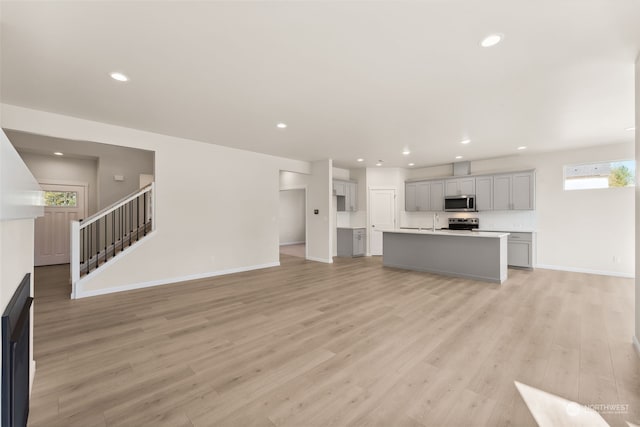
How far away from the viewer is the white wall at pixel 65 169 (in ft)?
21.3

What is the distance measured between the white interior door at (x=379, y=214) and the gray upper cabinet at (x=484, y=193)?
2.33 metres

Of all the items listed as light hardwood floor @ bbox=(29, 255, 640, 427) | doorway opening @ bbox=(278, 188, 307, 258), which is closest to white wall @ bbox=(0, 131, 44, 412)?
light hardwood floor @ bbox=(29, 255, 640, 427)

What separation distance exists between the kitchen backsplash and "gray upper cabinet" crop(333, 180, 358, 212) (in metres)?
2.07

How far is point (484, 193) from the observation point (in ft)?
23.3

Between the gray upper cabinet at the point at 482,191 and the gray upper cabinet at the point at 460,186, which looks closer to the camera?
the gray upper cabinet at the point at 482,191

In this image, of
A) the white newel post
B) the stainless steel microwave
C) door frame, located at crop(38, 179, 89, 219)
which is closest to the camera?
the white newel post

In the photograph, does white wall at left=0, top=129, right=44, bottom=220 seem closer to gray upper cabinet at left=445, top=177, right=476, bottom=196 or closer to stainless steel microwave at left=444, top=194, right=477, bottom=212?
stainless steel microwave at left=444, top=194, right=477, bottom=212

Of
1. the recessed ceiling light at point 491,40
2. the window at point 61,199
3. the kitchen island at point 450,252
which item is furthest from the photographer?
the window at point 61,199

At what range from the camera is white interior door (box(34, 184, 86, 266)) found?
6.66m

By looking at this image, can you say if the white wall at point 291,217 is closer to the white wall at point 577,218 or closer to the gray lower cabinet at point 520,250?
the white wall at point 577,218

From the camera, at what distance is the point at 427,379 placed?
2150 millimetres

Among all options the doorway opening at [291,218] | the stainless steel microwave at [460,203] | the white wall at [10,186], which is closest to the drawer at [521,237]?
the stainless steel microwave at [460,203]

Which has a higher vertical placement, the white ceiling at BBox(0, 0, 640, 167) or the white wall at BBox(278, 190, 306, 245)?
the white ceiling at BBox(0, 0, 640, 167)

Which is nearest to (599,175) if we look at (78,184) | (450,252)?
(450,252)
